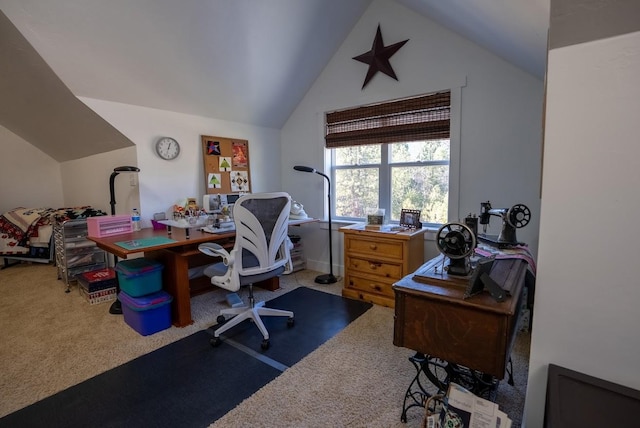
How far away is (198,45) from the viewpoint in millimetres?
2617

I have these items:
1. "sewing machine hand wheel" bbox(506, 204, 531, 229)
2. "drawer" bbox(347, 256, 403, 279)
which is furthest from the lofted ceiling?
"drawer" bbox(347, 256, 403, 279)

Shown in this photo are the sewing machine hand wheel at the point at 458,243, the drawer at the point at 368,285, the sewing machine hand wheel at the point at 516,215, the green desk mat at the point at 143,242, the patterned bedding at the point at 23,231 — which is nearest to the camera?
the sewing machine hand wheel at the point at 458,243

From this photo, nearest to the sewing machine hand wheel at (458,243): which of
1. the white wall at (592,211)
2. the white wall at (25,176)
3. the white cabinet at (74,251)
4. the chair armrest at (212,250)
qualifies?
the white wall at (592,211)

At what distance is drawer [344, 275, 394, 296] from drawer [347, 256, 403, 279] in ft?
0.25

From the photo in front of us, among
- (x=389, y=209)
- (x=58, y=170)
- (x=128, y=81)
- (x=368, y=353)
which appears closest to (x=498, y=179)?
(x=389, y=209)

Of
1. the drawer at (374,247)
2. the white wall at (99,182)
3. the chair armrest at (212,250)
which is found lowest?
the drawer at (374,247)

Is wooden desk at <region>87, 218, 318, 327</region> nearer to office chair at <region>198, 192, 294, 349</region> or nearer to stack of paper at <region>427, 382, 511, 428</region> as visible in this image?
office chair at <region>198, 192, 294, 349</region>

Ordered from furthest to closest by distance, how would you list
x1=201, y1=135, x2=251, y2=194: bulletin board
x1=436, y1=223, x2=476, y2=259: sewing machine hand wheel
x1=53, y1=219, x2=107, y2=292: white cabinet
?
x1=201, y1=135, x2=251, y2=194: bulletin board → x1=53, y1=219, x2=107, y2=292: white cabinet → x1=436, y1=223, x2=476, y2=259: sewing machine hand wheel

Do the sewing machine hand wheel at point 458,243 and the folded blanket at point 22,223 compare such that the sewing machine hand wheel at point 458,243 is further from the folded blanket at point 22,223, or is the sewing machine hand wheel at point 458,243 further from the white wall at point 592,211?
the folded blanket at point 22,223

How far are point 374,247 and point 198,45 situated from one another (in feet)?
7.86

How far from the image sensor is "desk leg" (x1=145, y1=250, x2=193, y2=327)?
2.46 metres

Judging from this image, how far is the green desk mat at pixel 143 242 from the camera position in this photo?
2.11 m

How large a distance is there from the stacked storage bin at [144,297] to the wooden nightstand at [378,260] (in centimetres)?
167

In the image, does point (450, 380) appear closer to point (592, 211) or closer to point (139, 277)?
point (592, 211)
